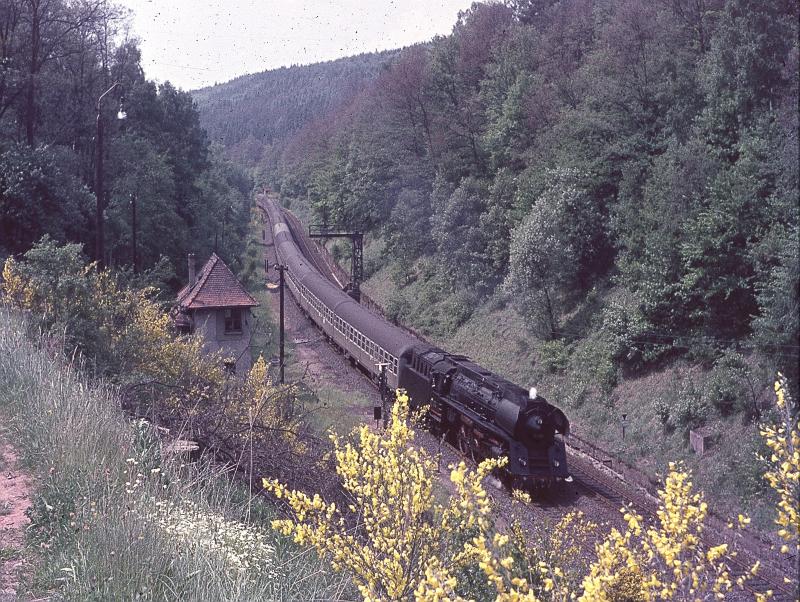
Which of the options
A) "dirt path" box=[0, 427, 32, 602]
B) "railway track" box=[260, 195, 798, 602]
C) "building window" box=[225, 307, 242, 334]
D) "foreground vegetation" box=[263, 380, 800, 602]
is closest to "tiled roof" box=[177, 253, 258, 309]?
"building window" box=[225, 307, 242, 334]

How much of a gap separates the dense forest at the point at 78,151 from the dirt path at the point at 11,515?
13.0 m

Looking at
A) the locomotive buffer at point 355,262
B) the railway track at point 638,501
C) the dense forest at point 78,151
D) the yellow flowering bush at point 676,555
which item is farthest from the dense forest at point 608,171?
the dense forest at point 78,151

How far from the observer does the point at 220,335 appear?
84.1 ft

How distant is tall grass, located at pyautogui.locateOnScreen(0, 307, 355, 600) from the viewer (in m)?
4.89

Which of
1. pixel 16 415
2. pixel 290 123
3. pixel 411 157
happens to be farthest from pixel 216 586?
pixel 290 123

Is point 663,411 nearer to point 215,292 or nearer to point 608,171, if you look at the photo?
point 608,171

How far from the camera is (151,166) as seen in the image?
31156mm

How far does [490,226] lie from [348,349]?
32.9 ft

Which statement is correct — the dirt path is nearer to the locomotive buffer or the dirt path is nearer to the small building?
the small building

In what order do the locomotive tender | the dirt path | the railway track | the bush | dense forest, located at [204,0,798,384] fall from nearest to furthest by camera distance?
the dirt path, the railway track, the locomotive tender, dense forest, located at [204,0,798,384], the bush

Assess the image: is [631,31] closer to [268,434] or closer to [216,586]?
[268,434]

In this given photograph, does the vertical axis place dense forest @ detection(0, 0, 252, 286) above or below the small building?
above

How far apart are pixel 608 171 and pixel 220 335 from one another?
15.4 m

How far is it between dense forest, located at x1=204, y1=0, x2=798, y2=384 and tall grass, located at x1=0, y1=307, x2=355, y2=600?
26.3ft
